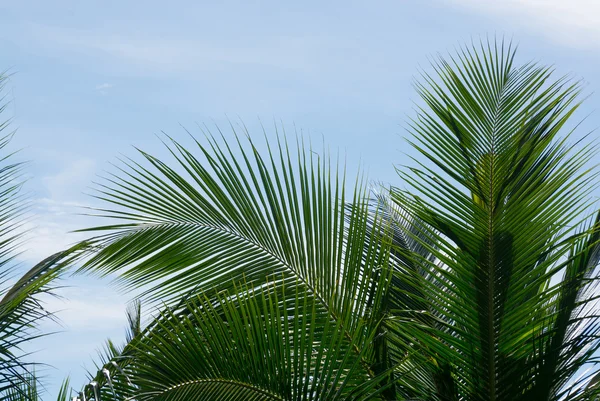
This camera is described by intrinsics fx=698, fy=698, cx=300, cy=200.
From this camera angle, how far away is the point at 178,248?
3541mm

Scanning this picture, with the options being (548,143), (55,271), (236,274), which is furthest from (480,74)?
(55,271)

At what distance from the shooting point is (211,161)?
11.2ft

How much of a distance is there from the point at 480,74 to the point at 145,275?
1.91 metres

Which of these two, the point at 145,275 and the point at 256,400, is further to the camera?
the point at 145,275

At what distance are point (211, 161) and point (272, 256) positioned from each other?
555 mm

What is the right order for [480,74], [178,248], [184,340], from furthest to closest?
1. [178,248]
2. [480,74]
3. [184,340]

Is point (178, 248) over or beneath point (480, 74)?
beneath

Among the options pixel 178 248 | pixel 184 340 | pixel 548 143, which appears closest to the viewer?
pixel 184 340

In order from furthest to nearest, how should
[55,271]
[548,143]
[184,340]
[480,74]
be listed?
[480,74] < [55,271] < [548,143] < [184,340]

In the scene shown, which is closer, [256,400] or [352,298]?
[256,400]

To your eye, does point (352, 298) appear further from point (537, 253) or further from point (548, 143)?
point (548, 143)

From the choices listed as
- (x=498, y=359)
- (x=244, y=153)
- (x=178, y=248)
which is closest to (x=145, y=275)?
(x=178, y=248)

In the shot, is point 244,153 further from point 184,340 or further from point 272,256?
point 184,340

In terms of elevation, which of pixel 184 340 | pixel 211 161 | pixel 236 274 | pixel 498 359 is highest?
pixel 211 161
